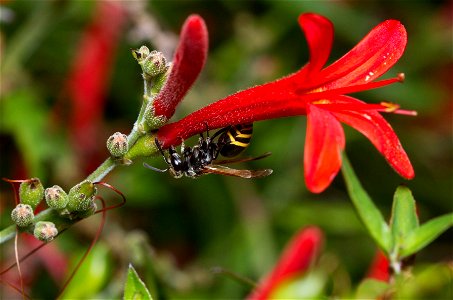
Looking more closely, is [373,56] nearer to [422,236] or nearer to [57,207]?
[422,236]

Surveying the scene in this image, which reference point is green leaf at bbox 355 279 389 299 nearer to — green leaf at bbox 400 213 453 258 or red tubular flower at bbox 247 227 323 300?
green leaf at bbox 400 213 453 258

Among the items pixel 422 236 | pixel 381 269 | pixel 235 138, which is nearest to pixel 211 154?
pixel 235 138

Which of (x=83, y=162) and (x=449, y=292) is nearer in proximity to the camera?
(x=449, y=292)

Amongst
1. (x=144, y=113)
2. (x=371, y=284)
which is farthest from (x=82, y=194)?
(x=371, y=284)

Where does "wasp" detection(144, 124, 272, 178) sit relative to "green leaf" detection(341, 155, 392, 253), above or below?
above

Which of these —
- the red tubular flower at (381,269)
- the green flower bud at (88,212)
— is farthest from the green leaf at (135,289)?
the red tubular flower at (381,269)

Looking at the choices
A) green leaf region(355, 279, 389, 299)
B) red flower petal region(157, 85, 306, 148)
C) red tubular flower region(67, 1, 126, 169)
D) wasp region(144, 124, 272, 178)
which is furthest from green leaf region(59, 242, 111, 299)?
Result: red tubular flower region(67, 1, 126, 169)

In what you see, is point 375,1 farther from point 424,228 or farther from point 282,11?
point 424,228
